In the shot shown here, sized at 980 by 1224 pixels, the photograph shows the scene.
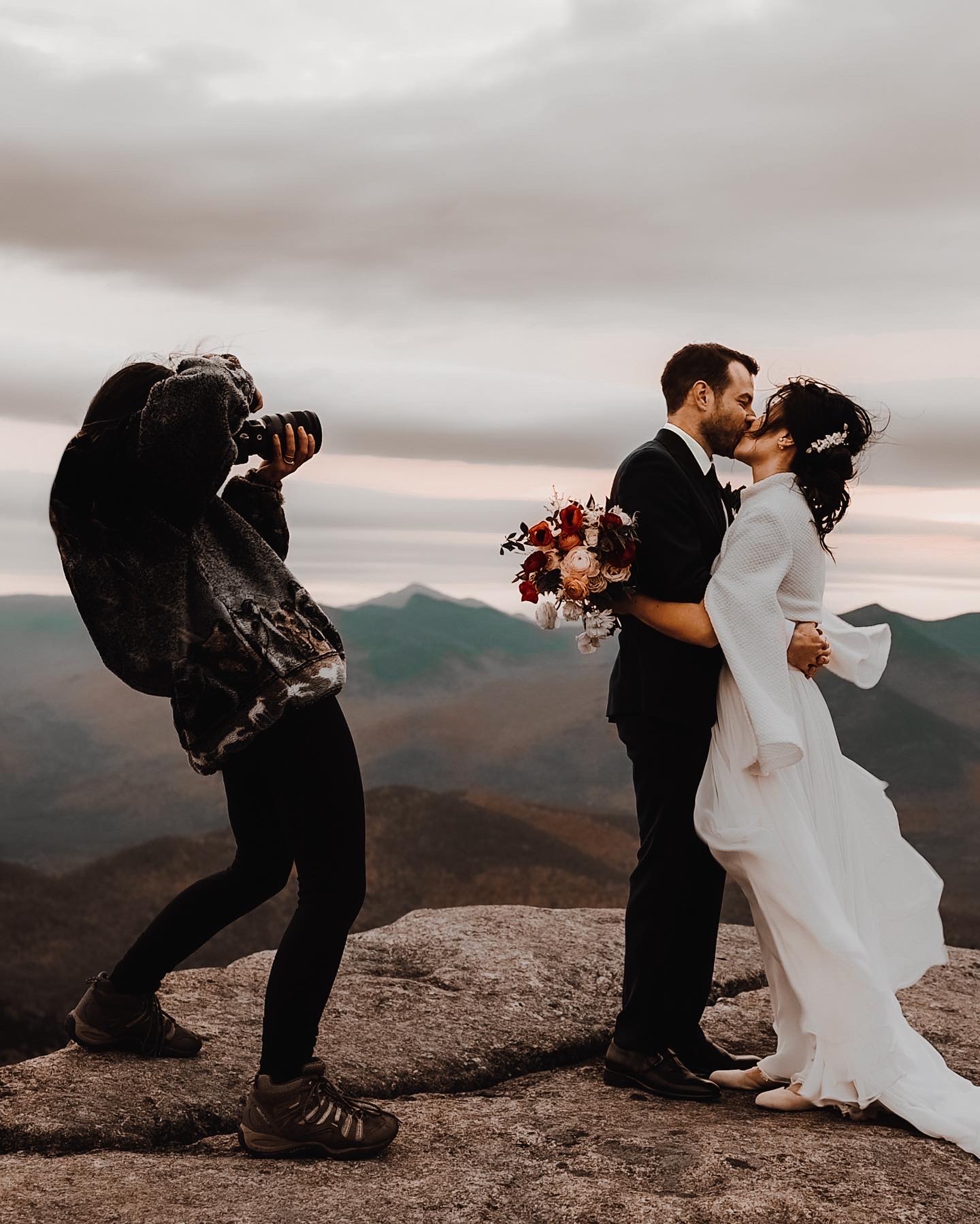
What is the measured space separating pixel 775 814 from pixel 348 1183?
6.18 ft

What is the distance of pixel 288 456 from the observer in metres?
4.02

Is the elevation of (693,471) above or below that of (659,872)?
above

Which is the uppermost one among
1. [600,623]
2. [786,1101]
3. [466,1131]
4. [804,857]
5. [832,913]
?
[600,623]

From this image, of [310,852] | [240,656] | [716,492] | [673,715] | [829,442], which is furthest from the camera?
[716,492]

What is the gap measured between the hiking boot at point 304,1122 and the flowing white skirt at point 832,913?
1557 millimetres

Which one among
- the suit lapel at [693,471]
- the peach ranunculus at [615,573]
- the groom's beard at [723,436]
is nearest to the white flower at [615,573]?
the peach ranunculus at [615,573]

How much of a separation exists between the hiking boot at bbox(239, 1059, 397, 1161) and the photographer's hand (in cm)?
186

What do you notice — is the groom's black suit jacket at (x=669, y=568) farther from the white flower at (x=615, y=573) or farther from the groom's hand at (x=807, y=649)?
the groom's hand at (x=807, y=649)

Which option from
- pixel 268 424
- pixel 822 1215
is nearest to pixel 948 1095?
pixel 822 1215

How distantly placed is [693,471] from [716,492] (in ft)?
0.65

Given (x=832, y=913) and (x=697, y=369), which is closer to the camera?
(x=832, y=913)

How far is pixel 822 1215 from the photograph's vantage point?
338 cm

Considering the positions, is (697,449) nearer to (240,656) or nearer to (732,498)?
(732,498)

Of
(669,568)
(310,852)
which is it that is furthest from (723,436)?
(310,852)
